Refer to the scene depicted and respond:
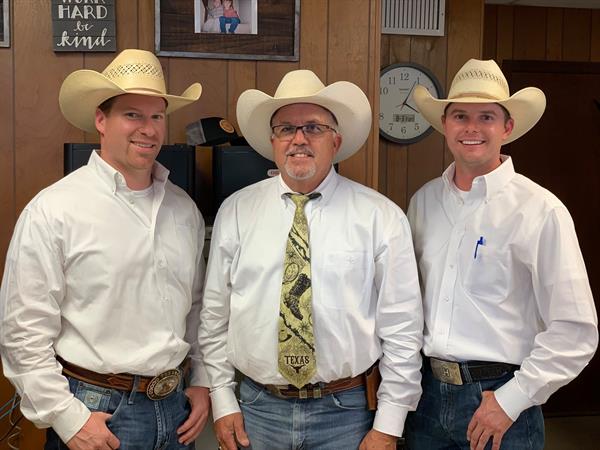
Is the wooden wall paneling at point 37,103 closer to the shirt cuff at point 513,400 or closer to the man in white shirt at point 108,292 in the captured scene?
the man in white shirt at point 108,292

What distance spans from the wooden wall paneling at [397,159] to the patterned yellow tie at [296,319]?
68.4 inches

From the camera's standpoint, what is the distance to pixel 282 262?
1650 millimetres

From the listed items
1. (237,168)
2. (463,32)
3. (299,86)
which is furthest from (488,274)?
(463,32)

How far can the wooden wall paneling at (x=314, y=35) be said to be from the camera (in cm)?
213

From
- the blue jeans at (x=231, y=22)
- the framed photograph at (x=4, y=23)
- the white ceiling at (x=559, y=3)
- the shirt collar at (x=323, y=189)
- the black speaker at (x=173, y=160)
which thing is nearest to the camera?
the shirt collar at (x=323, y=189)

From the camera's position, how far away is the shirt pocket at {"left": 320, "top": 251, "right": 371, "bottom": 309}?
1.63m

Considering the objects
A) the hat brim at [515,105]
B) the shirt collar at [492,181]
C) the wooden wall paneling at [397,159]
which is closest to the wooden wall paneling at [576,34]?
the wooden wall paneling at [397,159]

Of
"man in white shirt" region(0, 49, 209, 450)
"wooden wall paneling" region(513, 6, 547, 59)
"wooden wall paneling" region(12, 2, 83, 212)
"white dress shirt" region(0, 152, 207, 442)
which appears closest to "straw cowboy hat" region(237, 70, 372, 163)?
"man in white shirt" region(0, 49, 209, 450)

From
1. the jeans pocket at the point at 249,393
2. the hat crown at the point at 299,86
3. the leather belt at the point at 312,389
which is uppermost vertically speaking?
the hat crown at the point at 299,86

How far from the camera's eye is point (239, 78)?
2.13 m

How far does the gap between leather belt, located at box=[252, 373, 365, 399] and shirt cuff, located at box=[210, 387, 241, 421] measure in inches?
4.8

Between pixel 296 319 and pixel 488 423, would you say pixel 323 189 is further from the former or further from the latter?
pixel 488 423

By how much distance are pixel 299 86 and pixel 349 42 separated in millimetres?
556

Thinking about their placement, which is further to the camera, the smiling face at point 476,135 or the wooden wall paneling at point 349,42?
the wooden wall paneling at point 349,42
